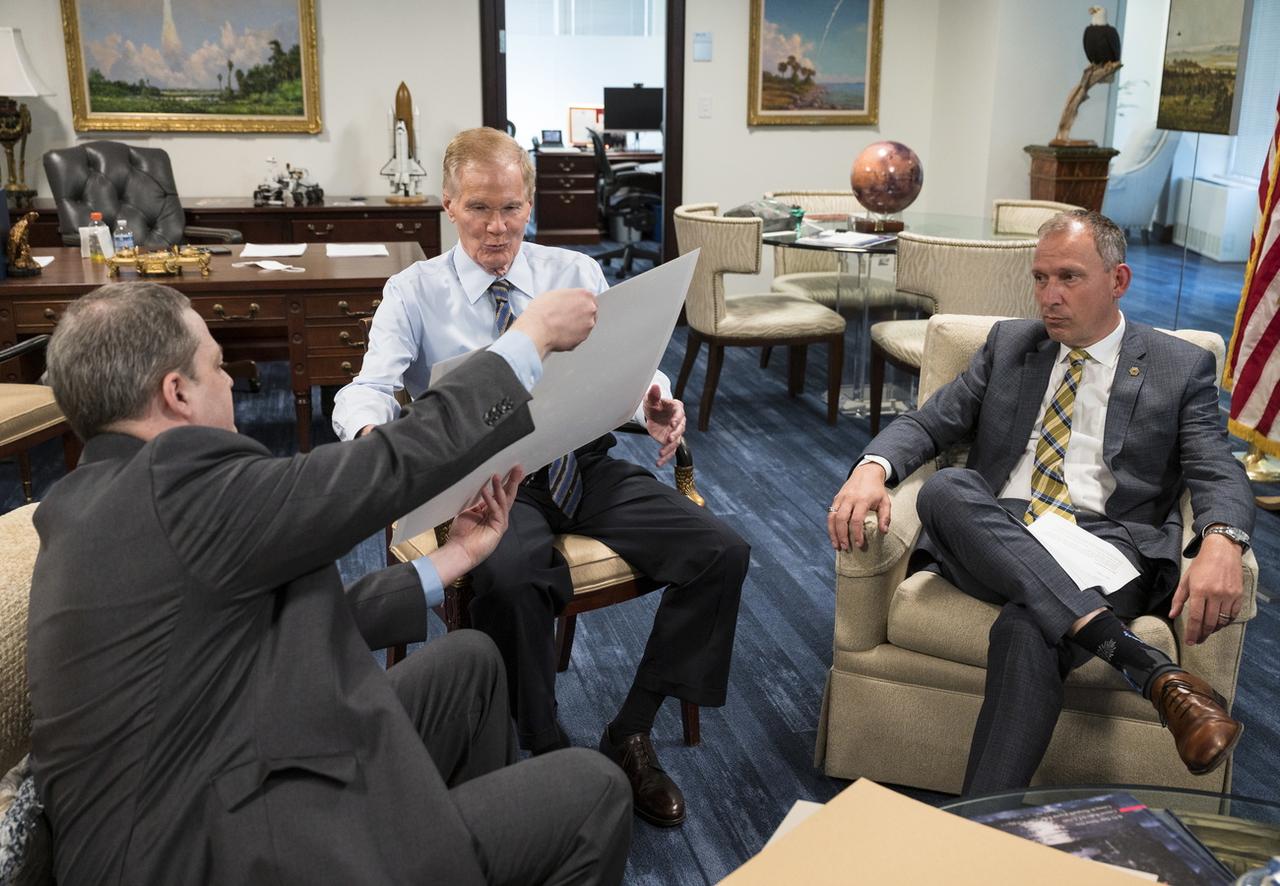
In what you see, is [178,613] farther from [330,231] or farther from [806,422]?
[330,231]

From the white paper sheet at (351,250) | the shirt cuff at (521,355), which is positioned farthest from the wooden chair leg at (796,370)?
the shirt cuff at (521,355)

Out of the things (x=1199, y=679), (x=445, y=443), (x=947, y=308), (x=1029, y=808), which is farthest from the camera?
(x=947, y=308)

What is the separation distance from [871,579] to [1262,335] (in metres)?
2.41

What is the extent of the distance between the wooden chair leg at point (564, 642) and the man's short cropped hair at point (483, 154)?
106cm

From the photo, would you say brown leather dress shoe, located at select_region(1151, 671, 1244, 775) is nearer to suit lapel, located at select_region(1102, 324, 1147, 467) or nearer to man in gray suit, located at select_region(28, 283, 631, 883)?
suit lapel, located at select_region(1102, 324, 1147, 467)

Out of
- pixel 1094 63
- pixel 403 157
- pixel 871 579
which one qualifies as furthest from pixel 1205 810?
pixel 403 157

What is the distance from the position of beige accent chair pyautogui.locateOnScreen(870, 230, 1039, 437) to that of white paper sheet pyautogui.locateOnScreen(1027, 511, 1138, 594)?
2.09 meters

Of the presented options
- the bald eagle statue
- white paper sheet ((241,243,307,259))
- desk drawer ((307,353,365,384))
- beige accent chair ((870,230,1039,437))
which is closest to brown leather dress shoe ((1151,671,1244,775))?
beige accent chair ((870,230,1039,437))

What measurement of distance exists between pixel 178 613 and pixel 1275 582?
10.9 feet

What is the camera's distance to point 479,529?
6.40 ft

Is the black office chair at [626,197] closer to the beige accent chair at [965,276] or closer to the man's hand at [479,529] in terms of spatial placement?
the beige accent chair at [965,276]

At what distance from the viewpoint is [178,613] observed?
1.29m

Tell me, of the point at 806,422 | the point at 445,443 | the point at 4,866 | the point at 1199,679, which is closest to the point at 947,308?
the point at 806,422

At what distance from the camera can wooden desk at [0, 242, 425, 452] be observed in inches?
163
